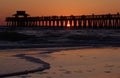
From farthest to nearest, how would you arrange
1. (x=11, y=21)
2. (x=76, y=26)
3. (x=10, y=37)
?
(x=11, y=21) → (x=76, y=26) → (x=10, y=37)

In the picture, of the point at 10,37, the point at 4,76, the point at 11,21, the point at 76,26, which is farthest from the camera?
the point at 11,21

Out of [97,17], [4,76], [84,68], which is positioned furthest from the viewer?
[97,17]

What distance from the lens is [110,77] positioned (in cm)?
887

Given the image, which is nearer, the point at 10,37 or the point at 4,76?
the point at 4,76

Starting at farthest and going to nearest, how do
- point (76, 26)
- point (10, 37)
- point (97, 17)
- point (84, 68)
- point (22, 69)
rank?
point (76, 26) < point (97, 17) < point (10, 37) < point (84, 68) < point (22, 69)

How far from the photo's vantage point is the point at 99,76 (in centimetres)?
899

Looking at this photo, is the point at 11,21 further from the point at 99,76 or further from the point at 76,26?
the point at 99,76

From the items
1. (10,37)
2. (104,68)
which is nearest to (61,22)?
(10,37)

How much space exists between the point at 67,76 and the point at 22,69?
1311 millimetres

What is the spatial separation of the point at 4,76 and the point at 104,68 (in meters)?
3.04

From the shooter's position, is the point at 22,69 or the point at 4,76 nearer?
the point at 4,76

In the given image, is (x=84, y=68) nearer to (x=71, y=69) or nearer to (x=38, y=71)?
(x=71, y=69)

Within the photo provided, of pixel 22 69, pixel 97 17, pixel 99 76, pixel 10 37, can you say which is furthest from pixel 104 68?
pixel 97 17

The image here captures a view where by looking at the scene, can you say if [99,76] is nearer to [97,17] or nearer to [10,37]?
[10,37]
